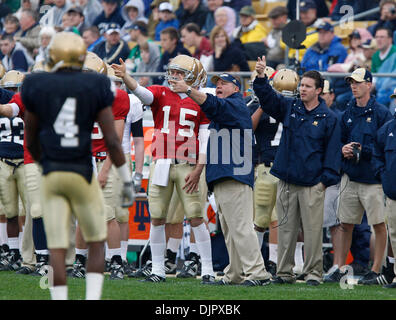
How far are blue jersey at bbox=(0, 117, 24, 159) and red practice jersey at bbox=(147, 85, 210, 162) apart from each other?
181 centimetres

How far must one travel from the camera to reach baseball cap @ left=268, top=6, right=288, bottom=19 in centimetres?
1284

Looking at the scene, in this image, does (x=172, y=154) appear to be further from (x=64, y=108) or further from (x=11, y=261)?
(x=64, y=108)

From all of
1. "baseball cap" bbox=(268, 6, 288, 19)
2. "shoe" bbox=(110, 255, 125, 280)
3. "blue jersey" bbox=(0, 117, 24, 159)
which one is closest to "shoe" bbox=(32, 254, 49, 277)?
"shoe" bbox=(110, 255, 125, 280)

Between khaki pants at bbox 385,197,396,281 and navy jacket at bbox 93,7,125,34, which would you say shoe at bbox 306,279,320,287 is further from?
navy jacket at bbox 93,7,125,34

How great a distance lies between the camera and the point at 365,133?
872 centimetres

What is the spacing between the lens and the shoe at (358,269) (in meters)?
9.64

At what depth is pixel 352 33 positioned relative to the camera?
1222cm

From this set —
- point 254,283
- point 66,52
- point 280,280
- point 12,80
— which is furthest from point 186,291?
point 12,80

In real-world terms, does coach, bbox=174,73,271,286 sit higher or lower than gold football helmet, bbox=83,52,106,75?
lower

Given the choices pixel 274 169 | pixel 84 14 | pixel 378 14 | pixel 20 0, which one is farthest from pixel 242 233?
pixel 20 0

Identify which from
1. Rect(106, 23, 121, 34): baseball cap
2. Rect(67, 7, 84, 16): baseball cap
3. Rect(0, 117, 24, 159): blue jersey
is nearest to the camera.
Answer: Rect(0, 117, 24, 159): blue jersey

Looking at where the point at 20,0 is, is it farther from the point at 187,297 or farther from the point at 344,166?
the point at 187,297

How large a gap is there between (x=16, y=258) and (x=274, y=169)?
3.06m

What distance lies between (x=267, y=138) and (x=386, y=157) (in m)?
1.44
